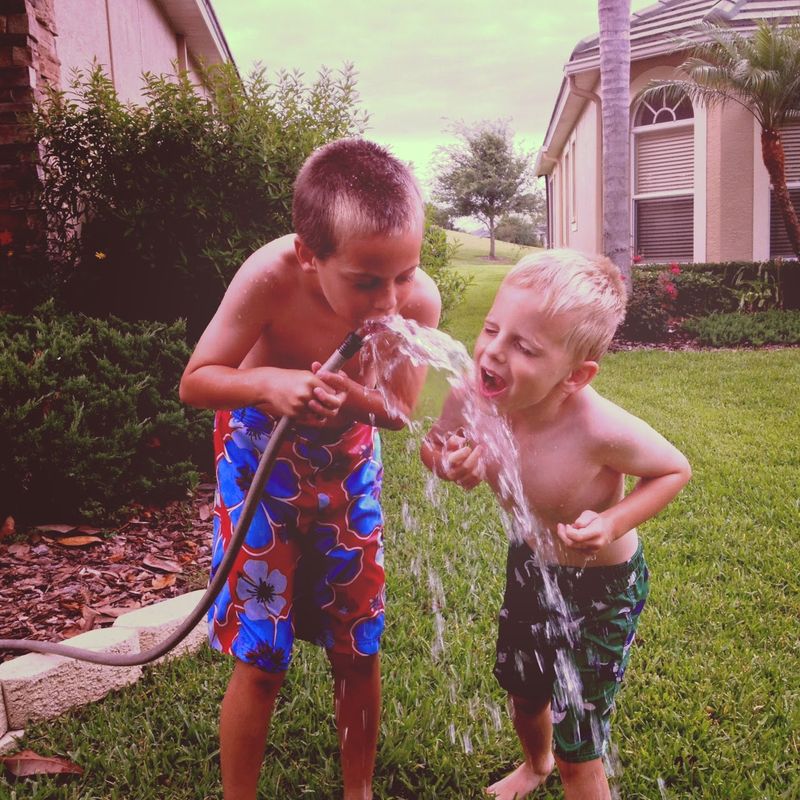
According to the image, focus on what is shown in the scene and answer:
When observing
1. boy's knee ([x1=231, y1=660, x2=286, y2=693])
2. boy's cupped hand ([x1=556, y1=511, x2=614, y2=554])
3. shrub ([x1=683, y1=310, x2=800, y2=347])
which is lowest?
boy's knee ([x1=231, y1=660, x2=286, y2=693])

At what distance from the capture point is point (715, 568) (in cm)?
316

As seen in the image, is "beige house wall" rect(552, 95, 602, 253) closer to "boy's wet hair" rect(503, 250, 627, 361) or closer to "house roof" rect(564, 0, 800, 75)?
"house roof" rect(564, 0, 800, 75)

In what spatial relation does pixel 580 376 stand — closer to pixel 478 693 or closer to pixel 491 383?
pixel 491 383

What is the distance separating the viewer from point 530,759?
2.04 metres

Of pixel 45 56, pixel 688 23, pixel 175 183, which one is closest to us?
pixel 175 183

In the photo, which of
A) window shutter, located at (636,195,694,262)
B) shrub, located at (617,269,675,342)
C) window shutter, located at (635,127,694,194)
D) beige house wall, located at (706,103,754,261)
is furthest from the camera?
window shutter, located at (636,195,694,262)

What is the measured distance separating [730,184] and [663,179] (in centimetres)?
113

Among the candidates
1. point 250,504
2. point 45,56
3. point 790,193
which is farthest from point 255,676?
point 790,193

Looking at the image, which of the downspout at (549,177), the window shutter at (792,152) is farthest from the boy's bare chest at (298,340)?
the downspout at (549,177)

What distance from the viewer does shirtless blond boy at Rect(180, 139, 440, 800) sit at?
1418 millimetres

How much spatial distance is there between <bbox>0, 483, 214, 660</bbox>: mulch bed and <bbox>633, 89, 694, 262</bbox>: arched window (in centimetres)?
1074

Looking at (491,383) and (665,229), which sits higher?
(665,229)

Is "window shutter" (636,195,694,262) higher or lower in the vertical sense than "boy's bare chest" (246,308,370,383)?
higher

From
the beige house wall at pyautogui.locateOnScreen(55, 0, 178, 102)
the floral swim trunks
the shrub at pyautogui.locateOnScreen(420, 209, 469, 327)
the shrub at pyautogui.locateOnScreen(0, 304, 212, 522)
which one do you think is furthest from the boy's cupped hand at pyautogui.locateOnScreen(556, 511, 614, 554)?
the beige house wall at pyautogui.locateOnScreen(55, 0, 178, 102)
